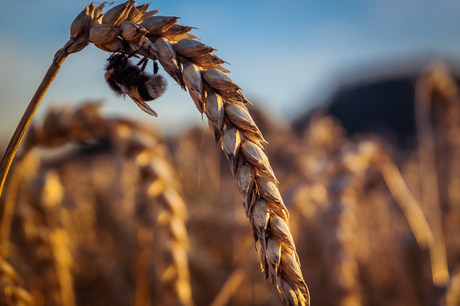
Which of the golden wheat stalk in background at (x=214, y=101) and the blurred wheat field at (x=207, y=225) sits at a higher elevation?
the golden wheat stalk in background at (x=214, y=101)

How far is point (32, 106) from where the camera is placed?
0.67 metres

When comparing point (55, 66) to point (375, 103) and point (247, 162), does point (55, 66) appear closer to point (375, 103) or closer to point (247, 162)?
point (247, 162)

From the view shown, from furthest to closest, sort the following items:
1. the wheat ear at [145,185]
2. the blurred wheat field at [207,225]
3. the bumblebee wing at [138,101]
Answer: the blurred wheat field at [207,225] → the wheat ear at [145,185] → the bumblebee wing at [138,101]

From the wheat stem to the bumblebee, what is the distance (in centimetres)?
13

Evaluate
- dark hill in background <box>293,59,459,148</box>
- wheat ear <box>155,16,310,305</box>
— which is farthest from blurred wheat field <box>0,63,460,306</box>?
dark hill in background <box>293,59,459,148</box>

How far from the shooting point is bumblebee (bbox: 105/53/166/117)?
77cm

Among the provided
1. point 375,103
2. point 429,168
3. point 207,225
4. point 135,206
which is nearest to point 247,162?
point 135,206

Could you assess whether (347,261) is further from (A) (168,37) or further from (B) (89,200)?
(B) (89,200)

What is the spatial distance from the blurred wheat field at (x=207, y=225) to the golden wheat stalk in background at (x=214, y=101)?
98 cm

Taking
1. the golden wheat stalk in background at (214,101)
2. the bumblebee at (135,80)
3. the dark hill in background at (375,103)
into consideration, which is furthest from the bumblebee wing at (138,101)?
the dark hill in background at (375,103)

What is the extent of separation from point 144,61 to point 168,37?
11 cm

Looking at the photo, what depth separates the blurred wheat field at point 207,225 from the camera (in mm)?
1719

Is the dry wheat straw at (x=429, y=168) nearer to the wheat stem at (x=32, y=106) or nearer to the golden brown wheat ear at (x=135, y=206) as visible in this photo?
the golden brown wheat ear at (x=135, y=206)

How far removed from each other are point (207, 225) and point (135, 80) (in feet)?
8.72
